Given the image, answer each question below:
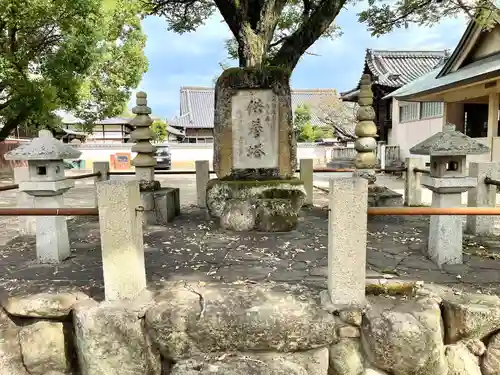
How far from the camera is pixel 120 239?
313 cm

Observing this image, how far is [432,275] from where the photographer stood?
3.81 metres

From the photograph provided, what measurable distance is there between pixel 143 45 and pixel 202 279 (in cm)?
1512

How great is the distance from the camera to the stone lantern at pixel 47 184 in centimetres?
425

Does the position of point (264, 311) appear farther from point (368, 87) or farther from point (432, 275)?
point (368, 87)

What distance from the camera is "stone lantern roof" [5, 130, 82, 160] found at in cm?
419

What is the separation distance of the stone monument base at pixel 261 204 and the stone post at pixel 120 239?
8.30 feet

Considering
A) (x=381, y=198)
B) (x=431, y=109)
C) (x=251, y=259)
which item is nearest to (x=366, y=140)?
(x=381, y=198)

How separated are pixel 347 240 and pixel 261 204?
2.58 meters

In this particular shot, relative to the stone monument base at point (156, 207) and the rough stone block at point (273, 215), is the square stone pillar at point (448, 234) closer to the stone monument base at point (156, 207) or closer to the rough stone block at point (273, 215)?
the rough stone block at point (273, 215)

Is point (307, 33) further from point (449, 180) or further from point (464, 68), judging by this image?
point (464, 68)

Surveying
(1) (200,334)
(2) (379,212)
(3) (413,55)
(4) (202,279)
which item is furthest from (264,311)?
(3) (413,55)

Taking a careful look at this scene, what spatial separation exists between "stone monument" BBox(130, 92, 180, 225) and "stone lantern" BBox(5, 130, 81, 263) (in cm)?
208

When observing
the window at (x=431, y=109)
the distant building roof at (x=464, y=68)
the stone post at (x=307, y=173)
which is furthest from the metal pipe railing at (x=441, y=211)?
the window at (x=431, y=109)

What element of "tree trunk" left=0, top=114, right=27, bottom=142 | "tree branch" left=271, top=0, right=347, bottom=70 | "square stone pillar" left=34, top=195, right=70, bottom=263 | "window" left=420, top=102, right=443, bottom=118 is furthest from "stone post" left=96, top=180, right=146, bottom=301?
"window" left=420, top=102, right=443, bottom=118
